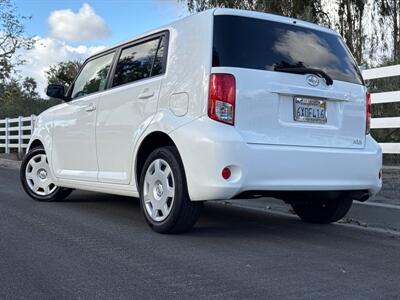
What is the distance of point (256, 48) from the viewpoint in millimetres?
5016

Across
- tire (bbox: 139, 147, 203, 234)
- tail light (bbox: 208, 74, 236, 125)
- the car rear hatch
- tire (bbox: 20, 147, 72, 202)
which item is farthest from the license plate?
tire (bbox: 20, 147, 72, 202)

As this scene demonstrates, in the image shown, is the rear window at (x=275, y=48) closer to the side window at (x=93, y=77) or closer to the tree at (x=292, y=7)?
the side window at (x=93, y=77)

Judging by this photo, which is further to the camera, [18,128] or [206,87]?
[18,128]

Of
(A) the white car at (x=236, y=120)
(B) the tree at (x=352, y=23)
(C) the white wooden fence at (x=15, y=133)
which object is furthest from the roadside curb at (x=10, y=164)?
(A) the white car at (x=236, y=120)

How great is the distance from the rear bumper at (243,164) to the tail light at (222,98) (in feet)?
0.26

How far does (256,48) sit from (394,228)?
2.44m

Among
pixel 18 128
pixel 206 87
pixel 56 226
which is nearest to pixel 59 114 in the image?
pixel 56 226

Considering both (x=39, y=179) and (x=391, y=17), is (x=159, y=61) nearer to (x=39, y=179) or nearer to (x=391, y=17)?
(x=39, y=179)

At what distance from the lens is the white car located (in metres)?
4.77

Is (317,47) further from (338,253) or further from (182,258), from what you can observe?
(182,258)

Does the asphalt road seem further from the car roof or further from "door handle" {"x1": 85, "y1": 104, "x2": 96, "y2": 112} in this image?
the car roof

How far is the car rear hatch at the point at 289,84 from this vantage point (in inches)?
191

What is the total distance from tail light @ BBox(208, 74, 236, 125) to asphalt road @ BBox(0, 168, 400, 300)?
113 centimetres

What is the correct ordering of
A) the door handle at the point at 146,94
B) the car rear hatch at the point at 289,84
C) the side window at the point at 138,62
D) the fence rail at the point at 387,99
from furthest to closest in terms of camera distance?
the fence rail at the point at 387,99
the side window at the point at 138,62
the door handle at the point at 146,94
the car rear hatch at the point at 289,84
